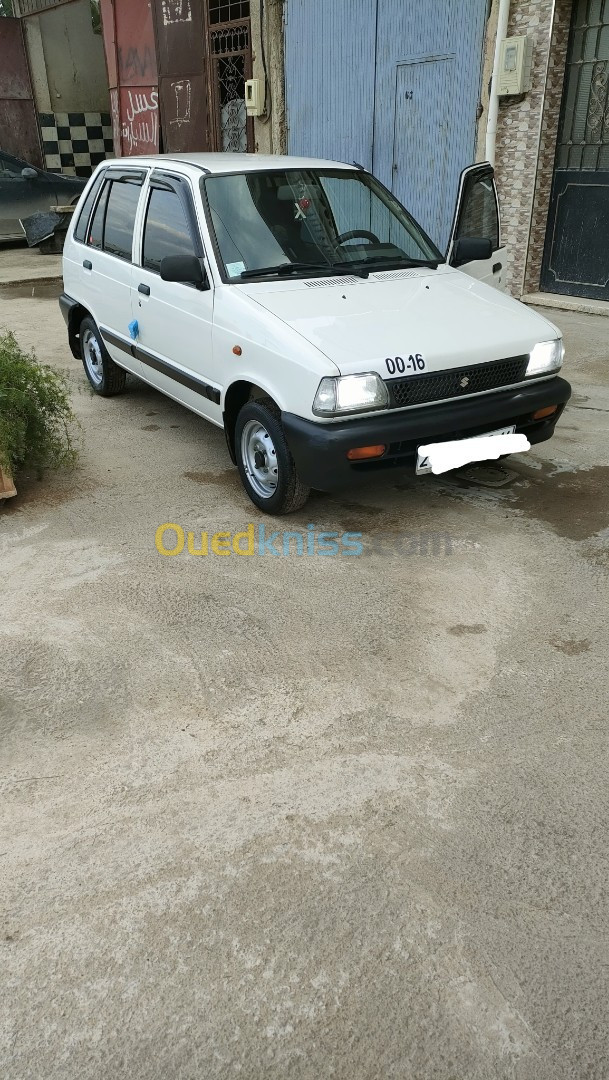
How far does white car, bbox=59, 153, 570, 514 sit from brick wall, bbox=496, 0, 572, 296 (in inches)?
144

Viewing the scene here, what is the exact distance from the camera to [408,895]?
2186mm

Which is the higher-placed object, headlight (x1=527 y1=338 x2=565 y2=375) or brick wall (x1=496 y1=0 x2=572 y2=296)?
brick wall (x1=496 y1=0 x2=572 y2=296)

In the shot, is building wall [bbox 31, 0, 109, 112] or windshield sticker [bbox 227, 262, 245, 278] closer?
windshield sticker [bbox 227, 262, 245, 278]

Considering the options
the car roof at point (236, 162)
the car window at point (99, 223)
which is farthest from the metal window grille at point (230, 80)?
the car roof at point (236, 162)

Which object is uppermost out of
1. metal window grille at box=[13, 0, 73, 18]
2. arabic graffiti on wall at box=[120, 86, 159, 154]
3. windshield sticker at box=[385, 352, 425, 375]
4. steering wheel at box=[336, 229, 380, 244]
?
metal window grille at box=[13, 0, 73, 18]

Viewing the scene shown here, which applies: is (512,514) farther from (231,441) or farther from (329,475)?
(231,441)

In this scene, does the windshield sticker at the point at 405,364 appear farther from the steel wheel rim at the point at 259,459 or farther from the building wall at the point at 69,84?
the building wall at the point at 69,84

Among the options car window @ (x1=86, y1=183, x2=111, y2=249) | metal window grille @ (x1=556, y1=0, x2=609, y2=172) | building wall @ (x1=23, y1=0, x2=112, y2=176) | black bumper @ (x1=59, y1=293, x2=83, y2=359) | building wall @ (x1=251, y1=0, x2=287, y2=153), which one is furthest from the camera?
building wall @ (x1=23, y1=0, x2=112, y2=176)

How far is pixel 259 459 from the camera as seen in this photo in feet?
14.2

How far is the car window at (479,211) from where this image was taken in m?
5.16

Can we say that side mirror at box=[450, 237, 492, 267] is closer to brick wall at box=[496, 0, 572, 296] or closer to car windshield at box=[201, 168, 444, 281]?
car windshield at box=[201, 168, 444, 281]

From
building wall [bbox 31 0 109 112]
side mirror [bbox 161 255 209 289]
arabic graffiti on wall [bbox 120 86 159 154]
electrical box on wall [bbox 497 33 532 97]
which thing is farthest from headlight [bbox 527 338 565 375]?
building wall [bbox 31 0 109 112]

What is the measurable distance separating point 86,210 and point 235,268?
232 centimetres

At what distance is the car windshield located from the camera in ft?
14.5
